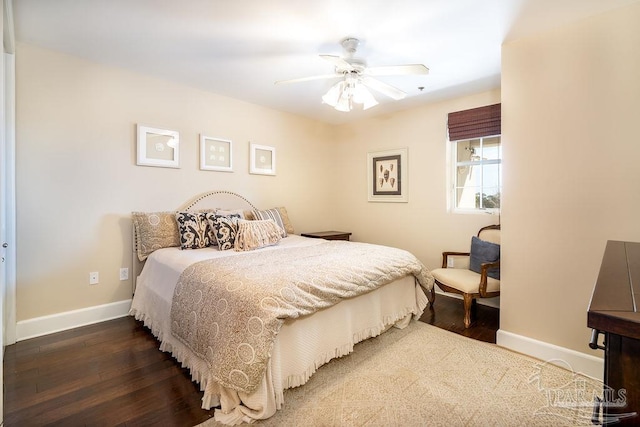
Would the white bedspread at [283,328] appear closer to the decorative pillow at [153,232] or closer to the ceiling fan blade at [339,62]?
the decorative pillow at [153,232]

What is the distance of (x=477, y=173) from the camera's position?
3559mm

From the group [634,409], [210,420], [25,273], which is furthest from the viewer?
[25,273]

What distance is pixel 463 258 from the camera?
348cm

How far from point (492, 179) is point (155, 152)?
152 inches

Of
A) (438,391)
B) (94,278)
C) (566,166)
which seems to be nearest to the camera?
(438,391)

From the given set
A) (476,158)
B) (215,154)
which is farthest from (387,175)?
(215,154)

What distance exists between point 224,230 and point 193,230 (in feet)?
1.00

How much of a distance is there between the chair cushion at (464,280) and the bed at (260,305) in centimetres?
28

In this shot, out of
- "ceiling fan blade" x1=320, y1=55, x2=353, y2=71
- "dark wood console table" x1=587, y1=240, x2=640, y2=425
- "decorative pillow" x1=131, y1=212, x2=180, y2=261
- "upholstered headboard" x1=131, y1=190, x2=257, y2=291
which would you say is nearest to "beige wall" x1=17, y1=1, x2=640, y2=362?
"upholstered headboard" x1=131, y1=190, x2=257, y2=291

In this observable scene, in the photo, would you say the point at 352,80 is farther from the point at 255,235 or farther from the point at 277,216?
the point at 277,216

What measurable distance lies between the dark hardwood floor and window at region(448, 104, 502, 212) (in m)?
1.57

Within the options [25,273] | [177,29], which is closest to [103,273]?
[25,273]

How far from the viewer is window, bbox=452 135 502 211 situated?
134 inches

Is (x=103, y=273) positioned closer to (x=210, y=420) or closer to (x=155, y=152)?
(x=155, y=152)
